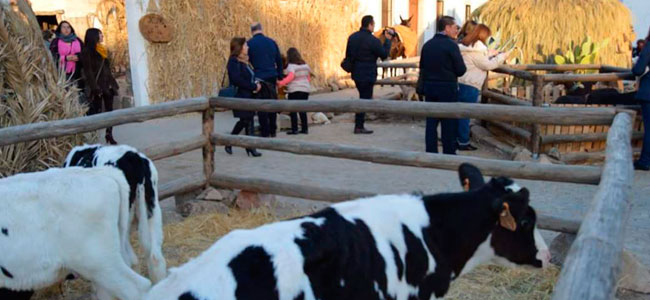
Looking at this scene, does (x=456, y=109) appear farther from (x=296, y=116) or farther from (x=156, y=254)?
(x=296, y=116)

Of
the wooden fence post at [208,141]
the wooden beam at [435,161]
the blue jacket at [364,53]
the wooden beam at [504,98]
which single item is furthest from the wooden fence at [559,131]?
the wooden fence post at [208,141]

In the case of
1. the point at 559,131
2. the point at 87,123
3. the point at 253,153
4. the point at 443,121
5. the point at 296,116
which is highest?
the point at 87,123

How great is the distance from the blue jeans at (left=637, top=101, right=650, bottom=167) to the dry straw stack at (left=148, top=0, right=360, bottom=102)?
849 centimetres

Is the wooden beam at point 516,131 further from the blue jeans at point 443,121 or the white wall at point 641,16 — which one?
the white wall at point 641,16

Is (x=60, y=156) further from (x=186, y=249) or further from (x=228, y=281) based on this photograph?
(x=228, y=281)

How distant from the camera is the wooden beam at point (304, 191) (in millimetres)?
4480

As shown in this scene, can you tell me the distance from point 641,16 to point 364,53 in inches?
804

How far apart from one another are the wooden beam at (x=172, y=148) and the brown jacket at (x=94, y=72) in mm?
3427

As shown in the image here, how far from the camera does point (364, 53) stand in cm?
975

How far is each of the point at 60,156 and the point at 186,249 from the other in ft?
5.44

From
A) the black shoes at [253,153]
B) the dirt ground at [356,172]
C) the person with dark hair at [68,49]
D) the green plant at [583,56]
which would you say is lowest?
the dirt ground at [356,172]

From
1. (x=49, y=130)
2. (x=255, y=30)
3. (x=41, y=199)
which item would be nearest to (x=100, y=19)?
(x=255, y=30)

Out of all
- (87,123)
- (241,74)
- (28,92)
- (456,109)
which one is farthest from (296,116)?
(87,123)

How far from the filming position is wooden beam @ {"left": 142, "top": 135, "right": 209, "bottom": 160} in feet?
18.0
